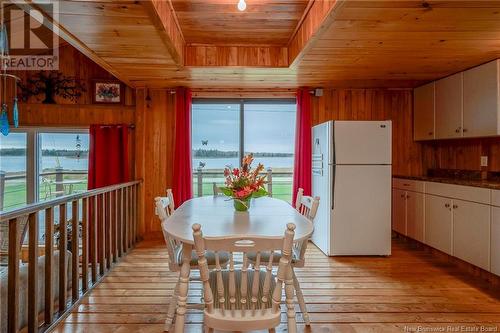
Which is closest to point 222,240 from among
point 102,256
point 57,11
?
point 57,11

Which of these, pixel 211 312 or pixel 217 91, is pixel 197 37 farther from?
pixel 211 312

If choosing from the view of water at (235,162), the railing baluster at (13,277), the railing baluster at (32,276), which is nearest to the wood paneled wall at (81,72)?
the view of water at (235,162)

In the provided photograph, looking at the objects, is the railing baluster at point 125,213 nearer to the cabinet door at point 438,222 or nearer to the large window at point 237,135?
the large window at point 237,135

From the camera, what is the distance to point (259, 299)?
69.7 inches

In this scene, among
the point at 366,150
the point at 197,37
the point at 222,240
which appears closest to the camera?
the point at 222,240

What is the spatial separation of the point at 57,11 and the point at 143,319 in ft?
7.30

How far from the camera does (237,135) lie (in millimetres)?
5066

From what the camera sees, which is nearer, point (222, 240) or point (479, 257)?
point (222, 240)

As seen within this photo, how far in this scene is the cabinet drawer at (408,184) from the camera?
13.3ft

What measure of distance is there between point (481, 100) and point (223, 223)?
10.1 feet

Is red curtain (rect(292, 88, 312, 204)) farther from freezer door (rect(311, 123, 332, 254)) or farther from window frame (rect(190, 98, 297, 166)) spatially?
window frame (rect(190, 98, 297, 166))

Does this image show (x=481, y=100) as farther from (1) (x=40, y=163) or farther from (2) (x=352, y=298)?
(1) (x=40, y=163)

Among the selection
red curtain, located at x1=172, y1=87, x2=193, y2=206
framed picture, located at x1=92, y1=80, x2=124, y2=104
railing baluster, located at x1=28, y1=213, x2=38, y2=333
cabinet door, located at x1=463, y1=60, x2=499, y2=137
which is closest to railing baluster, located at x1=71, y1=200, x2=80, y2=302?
railing baluster, located at x1=28, y1=213, x2=38, y2=333

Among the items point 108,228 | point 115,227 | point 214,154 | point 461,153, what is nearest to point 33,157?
point 115,227
